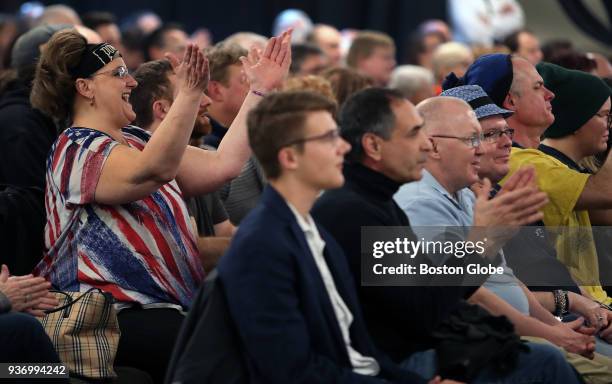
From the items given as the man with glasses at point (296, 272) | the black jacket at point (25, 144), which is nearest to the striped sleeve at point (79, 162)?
the black jacket at point (25, 144)

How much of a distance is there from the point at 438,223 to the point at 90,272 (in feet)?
3.59

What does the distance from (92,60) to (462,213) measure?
1311mm

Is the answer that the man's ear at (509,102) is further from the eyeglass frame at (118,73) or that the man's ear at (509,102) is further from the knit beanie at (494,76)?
the eyeglass frame at (118,73)

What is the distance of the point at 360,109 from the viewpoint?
340 cm

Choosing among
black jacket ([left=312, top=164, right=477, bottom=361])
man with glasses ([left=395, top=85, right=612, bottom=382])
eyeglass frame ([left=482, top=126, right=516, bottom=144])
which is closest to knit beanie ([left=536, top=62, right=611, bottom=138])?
eyeglass frame ([left=482, top=126, right=516, bottom=144])

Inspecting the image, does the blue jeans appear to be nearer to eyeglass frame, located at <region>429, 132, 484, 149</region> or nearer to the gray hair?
eyeglass frame, located at <region>429, 132, 484, 149</region>

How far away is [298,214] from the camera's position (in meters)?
3.03

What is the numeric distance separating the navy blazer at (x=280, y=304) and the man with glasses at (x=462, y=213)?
0.79m

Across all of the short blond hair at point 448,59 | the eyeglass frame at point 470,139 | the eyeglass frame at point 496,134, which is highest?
the eyeglass frame at point 470,139

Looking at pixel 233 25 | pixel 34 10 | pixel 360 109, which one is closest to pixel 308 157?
pixel 360 109

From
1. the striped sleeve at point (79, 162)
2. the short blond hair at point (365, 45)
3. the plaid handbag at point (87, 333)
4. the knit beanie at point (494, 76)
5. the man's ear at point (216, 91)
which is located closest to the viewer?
the plaid handbag at point (87, 333)

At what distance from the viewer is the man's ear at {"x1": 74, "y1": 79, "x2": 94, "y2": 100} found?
153 inches

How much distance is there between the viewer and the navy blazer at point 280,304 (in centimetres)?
283

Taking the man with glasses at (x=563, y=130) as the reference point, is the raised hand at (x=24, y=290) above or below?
below
